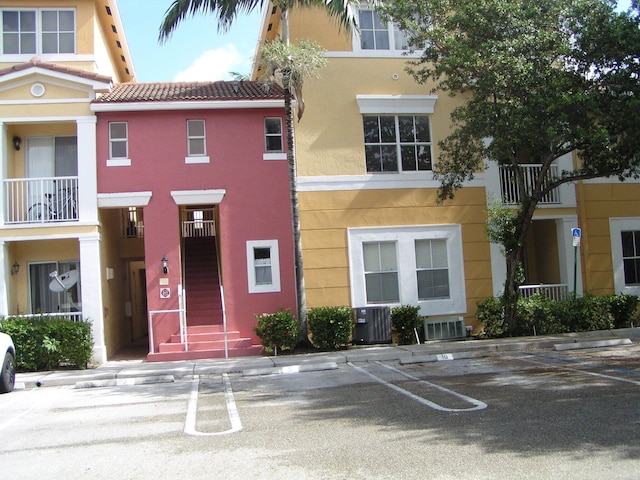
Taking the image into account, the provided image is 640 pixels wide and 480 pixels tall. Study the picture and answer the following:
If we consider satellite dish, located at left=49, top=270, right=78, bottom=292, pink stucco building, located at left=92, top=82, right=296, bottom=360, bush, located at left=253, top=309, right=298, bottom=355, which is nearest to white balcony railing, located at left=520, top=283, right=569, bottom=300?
pink stucco building, located at left=92, top=82, right=296, bottom=360

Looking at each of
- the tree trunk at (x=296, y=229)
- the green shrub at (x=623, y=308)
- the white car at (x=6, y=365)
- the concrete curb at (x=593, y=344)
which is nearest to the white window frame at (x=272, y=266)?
the tree trunk at (x=296, y=229)

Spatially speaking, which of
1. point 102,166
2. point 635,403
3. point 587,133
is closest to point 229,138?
point 102,166

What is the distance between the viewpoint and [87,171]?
1512 cm

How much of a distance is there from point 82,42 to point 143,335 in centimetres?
984

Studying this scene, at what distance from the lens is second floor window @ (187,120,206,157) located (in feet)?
52.0

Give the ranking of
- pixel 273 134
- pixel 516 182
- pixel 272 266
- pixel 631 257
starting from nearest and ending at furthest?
pixel 272 266
pixel 273 134
pixel 516 182
pixel 631 257

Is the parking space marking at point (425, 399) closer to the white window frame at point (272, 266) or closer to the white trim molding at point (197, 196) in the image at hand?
the white window frame at point (272, 266)

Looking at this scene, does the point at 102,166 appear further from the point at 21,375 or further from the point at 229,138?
the point at 21,375

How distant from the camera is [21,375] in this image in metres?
12.9

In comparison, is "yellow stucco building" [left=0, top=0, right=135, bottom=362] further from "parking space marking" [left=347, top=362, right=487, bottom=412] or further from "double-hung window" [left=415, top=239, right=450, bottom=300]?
"double-hung window" [left=415, top=239, right=450, bottom=300]

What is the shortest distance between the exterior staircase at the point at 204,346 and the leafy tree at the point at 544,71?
7.25 metres

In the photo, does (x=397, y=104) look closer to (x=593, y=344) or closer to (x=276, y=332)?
(x=276, y=332)

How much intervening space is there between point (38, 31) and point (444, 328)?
13.3 m

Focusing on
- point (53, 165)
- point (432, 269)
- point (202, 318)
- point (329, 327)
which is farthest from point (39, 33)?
point (432, 269)
